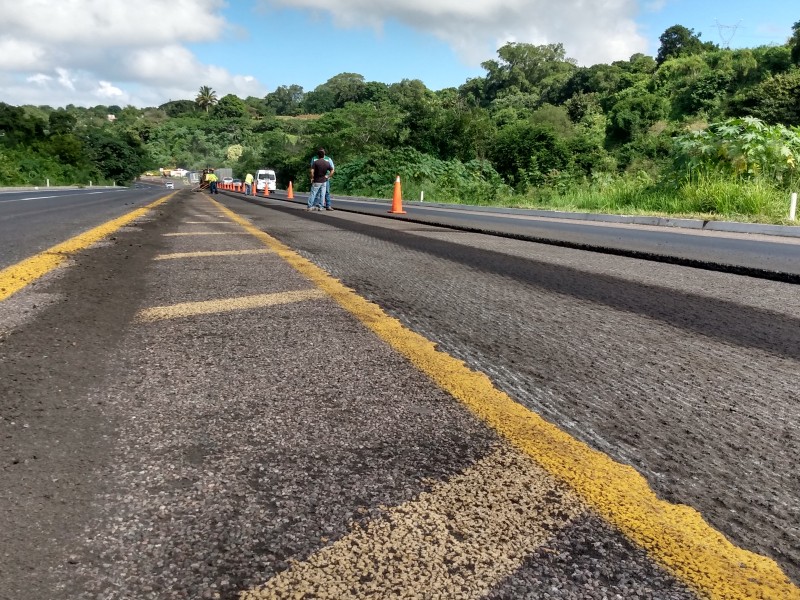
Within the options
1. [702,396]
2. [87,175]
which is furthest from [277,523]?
[87,175]

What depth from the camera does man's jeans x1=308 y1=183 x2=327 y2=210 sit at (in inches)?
671

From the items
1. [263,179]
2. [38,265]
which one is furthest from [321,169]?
[263,179]

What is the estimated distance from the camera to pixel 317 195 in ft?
57.1

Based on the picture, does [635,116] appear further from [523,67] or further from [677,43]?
[523,67]

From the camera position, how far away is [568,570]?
3.52ft

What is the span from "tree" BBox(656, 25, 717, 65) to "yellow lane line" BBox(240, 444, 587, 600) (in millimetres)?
109456

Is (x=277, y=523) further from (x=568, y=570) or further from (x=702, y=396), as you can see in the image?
(x=702, y=396)

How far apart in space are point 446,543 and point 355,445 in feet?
1.62

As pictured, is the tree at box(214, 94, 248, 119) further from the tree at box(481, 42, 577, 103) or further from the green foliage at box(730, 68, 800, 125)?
the green foliage at box(730, 68, 800, 125)

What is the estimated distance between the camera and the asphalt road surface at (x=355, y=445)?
3.52 ft

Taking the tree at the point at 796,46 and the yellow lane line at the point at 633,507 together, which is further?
the tree at the point at 796,46

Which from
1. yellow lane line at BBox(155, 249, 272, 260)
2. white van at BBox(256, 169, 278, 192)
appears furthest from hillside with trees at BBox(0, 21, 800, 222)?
yellow lane line at BBox(155, 249, 272, 260)

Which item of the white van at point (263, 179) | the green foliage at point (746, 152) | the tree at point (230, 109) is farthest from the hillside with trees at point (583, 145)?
the tree at point (230, 109)

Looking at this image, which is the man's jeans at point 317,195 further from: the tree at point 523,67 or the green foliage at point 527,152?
the tree at point 523,67
